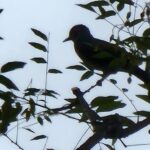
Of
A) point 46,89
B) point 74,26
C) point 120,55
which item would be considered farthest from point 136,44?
point 74,26

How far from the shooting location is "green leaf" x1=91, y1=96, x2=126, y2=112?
2.28m

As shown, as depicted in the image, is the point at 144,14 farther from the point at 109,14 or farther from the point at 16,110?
the point at 16,110

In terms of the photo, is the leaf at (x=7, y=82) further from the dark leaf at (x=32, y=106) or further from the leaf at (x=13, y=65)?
the dark leaf at (x=32, y=106)

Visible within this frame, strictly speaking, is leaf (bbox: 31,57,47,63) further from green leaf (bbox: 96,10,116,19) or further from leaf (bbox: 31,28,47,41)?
green leaf (bbox: 96,10,116,19)

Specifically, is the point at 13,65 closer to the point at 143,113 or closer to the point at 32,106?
the point at 32,106

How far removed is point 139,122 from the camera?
7.61 feet

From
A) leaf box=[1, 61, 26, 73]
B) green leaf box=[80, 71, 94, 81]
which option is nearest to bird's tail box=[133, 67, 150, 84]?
green leaf box=[80, 71, 94, 81]

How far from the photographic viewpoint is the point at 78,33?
7109mm

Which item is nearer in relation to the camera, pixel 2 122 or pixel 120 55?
pixel 2 122

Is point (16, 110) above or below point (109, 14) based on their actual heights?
below

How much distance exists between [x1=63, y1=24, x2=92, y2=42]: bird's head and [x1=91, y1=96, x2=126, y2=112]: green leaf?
4545 millimetres

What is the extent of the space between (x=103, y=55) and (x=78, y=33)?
4.61 meters

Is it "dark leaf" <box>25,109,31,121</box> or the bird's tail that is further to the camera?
the bird's tail

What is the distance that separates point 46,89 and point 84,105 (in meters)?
0.32
